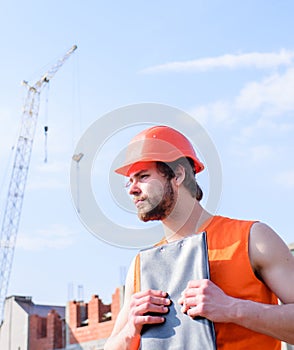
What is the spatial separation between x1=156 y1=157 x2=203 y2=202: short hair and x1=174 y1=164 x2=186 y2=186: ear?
0.05 ft

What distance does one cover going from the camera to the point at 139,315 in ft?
8.59

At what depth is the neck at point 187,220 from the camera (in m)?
2.97

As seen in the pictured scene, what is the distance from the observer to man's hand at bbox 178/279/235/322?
2.47 metres

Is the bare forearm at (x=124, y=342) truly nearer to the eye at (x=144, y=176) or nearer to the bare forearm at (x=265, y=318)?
the bare forearm at (x=265, y=318)

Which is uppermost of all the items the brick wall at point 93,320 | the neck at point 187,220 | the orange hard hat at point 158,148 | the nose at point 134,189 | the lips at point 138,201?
the brick wall at point 93,320

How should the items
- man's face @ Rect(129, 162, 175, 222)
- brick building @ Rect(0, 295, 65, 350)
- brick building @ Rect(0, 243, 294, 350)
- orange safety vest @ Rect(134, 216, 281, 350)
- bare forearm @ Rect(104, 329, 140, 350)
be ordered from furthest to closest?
brick building @ Rect(0, 295, 65, 350) < brick building @ Rect(0, 243, 294, 350) < man's face @ Rect(129, 162, 175, 222) < bare forearm @ Rect(104, 329, 140, 350) < orange safety vest @ Rect(134, 216, 281, 350)

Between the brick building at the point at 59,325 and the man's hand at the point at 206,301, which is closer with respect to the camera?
the man's hand at the point at 206,301

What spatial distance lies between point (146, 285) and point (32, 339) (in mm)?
33610

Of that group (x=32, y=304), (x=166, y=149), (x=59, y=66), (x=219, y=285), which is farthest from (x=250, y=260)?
(x=59, y=66)

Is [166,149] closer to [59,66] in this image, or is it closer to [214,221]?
[214,221]

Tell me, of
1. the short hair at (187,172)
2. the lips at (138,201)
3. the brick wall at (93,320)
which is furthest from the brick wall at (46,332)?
the lips at (138,201)

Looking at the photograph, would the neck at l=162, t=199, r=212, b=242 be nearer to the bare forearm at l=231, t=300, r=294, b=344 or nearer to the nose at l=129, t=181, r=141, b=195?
the nose at l=129, t=181, r=141, b=195

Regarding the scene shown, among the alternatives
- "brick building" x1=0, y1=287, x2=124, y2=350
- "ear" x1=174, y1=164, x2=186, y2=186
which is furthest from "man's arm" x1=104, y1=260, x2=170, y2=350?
"brick building" x1=0, y1=287, x2=124, y2=350

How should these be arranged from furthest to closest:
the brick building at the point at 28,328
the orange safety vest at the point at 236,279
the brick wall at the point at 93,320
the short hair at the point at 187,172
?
1. the brick building at the point at 28,328
2. the brick wall at the point at 93,320
3. the short hair at the point at 187,172
4. the orange safety vest at the point at 236,279
